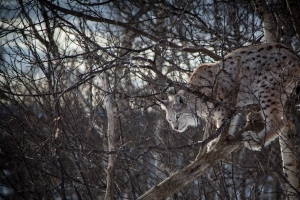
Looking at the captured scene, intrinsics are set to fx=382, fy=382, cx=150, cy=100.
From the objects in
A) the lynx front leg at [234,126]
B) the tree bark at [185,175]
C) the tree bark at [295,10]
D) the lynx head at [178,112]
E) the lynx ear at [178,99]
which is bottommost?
the tree bark at [185,175]

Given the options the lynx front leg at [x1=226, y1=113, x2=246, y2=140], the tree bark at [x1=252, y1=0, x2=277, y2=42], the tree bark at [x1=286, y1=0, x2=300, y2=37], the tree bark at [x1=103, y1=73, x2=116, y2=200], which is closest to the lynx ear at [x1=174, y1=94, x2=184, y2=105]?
the lynx front leg at [x1=226, y1=113, x2=246, y2=140]

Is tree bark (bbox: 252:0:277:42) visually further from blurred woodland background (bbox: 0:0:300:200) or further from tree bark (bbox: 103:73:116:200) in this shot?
tree bark (bbox: 103:73:116:200)

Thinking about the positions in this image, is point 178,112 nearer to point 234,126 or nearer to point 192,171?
point 234,126

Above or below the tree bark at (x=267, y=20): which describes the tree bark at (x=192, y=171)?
below

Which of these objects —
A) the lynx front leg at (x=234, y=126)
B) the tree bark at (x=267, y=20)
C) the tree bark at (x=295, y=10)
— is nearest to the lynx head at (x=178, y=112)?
the lynx front leg at (x=234, y=126)

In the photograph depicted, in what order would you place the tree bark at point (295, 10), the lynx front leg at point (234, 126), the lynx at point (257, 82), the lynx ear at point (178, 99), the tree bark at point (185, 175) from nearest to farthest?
the tree bark at point (185, 175), the lynx front leg at point (234, 126), the lynx at point (257, 82), the tree bark at point (295, 10), the lynx ear at point (178, 99)

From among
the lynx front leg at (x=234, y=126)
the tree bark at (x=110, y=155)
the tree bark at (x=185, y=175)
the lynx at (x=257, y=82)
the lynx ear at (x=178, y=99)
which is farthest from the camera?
the lynx ear at (x=178, y=99)

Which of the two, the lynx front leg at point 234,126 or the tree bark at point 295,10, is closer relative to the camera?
the lynx front leg at point 234,126

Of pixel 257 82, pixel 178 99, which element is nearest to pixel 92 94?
pixel 178 99

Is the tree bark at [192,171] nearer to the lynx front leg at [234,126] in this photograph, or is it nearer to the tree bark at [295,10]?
the lynx front leg at [234,126]

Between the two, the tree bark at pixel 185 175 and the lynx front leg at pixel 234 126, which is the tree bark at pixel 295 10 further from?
the tree bark at pixel 185 175

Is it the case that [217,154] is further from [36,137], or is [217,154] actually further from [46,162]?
[36,137]

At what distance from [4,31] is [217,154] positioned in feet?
11.9

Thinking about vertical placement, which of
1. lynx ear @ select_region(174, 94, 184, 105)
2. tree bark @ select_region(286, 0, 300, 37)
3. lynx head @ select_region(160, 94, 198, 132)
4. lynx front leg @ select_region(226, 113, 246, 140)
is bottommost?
lynx front leg @ select_region(226, 113, 246, 140)
